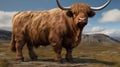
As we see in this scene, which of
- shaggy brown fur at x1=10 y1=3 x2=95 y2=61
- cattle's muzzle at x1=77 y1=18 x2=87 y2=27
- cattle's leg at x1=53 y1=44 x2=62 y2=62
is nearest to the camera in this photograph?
cattle's muzzle at x1=77 y1=18 x2=87 y2=27

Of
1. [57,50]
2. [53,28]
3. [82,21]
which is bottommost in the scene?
[57,50]

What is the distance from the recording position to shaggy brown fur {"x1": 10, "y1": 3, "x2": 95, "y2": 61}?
14727 millimetres

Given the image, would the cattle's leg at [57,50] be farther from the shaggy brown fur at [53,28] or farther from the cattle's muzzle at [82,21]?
the cattle's muzzle at [82,21]

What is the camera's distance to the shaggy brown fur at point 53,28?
14727mm

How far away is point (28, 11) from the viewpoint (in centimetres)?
1739

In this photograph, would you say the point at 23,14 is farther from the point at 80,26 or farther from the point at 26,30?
the point at 80,26

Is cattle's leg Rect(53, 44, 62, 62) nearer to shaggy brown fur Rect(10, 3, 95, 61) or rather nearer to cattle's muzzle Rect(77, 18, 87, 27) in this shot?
shaggy brown fur Rect(10, 3, 95, 61)

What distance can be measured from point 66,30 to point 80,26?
865mm

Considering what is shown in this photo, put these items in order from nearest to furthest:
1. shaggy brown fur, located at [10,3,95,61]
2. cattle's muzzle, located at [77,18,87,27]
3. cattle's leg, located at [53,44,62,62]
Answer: cattle's muzzle, located at [77,18,87,27] → shaggy brown fur, located at [10,3,95,61] → cattle's leg, located at [53,44,62,62]

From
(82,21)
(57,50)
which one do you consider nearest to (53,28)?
(57,50)

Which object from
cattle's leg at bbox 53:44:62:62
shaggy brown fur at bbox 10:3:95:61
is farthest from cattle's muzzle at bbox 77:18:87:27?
cattle's leg at bbox 53:44:62:62

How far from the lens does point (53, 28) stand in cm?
1519

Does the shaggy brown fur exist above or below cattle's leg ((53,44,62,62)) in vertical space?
above

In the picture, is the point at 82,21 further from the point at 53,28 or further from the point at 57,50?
the point at 57,50
